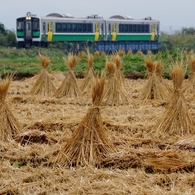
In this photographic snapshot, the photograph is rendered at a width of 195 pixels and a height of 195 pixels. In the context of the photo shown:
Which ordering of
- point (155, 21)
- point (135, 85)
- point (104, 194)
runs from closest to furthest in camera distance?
point (104, 194) → point (135, 85) → point (155, 21)

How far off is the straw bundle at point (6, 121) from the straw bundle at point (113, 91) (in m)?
4.16

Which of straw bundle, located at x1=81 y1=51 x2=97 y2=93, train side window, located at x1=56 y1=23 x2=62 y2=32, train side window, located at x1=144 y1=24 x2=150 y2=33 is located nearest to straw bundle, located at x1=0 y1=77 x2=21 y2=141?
straw bundle, located at x1=81 y1=51 x2=97 y2=93

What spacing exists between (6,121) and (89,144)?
Result: 194 cm

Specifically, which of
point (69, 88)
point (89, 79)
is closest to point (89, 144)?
point (69, 88)

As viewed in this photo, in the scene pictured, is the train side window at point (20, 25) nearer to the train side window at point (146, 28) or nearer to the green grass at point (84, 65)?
the train side window at point (146, 28)

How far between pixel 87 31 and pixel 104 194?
100 ft

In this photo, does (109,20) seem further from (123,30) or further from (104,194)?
(104,194)

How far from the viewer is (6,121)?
840 cm

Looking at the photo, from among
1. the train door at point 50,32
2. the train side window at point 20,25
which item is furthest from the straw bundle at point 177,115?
the train side window at point 20,25

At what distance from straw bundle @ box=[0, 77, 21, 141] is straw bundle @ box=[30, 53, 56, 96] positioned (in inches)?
223

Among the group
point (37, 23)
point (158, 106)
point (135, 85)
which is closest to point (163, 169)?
point (158, 106)

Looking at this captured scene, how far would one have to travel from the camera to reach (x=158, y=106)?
472 inches

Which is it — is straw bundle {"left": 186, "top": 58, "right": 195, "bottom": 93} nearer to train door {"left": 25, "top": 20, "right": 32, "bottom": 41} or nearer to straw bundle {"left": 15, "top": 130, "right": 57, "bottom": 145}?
straw bundle {"left": 15, "top": 130, "right": 57, "bottom": 145}

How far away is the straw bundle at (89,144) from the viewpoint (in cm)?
683
